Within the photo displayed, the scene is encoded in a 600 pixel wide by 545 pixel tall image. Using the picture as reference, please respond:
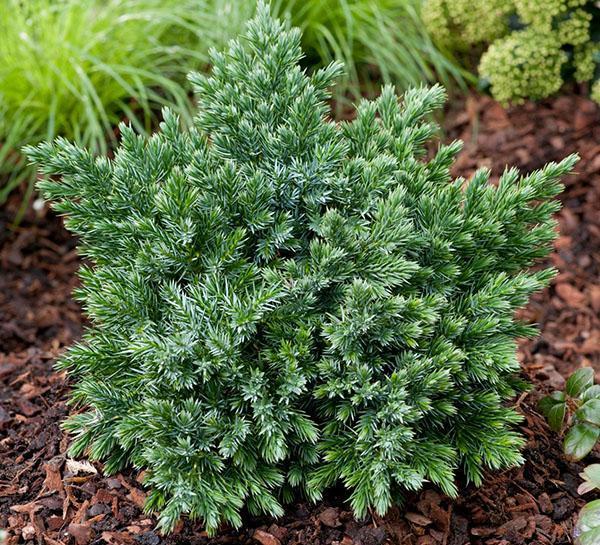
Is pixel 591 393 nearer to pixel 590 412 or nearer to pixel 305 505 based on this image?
pixel 590 412

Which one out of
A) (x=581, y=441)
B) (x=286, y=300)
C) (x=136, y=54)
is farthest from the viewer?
(x=136, y=54)

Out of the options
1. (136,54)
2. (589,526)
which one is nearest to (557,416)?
(589,526)

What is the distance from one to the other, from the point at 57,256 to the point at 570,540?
330 cm

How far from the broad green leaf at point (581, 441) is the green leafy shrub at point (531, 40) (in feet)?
7.50

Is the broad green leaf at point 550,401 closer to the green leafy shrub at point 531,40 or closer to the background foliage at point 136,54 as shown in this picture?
the green leafy shrub at point 531,40

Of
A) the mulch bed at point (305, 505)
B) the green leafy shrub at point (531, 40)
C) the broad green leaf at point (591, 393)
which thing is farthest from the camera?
the green leafy shrub at point (531, 40)

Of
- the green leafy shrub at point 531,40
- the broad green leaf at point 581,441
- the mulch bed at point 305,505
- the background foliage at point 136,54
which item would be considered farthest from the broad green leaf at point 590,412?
the background foliage at point 136,54

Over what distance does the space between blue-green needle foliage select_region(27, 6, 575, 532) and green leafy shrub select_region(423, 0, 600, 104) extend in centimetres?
215

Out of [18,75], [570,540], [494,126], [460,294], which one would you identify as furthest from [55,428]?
[494,126]

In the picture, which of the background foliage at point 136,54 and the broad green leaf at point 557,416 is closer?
the broad green leaf at point 557,416

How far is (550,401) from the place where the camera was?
2.58 m

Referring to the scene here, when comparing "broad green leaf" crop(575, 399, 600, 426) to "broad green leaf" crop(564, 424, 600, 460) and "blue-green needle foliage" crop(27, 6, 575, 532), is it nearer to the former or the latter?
"broad green leaf" crop(564, 424, 600, 460)

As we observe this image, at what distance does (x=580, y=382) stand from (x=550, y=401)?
0.11 m

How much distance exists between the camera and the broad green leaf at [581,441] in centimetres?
241
